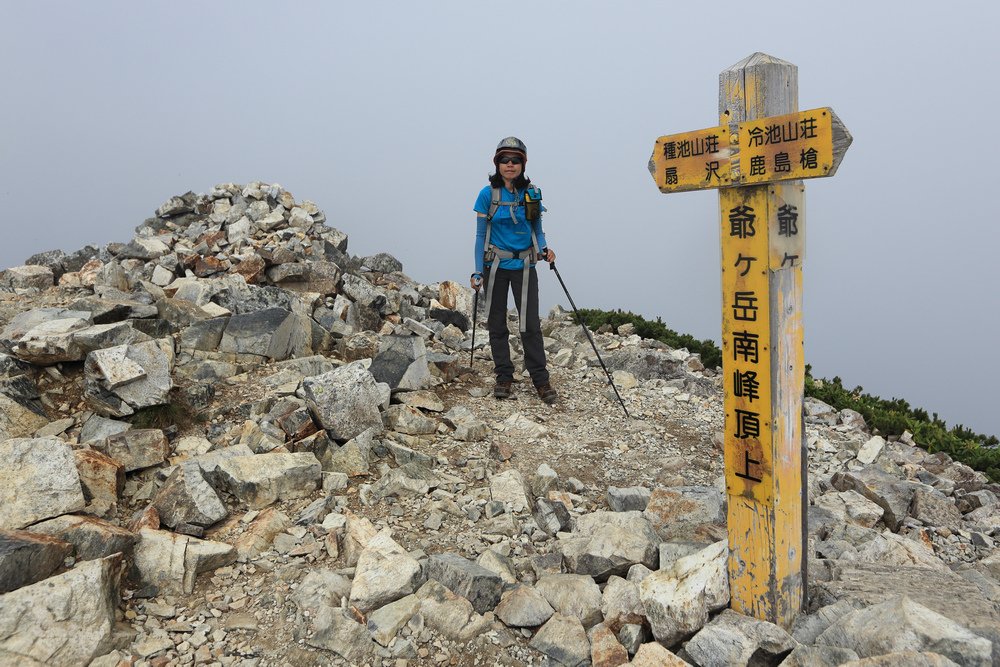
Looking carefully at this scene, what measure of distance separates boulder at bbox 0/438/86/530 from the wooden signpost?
5.52 m

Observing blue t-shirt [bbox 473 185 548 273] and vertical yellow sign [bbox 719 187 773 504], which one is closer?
vertical yellow sign [bbox 719 187 773 504]

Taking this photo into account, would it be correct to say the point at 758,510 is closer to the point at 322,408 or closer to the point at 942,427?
the point at 322,408

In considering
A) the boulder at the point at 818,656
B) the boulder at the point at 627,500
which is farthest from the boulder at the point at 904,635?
the boulder at the point at 627,500

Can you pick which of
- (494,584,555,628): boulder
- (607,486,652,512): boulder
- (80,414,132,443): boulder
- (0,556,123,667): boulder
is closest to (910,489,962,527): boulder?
(607,486,652,512): boulder

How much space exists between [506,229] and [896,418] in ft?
23.6

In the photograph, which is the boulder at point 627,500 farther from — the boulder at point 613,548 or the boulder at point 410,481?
the boulder at point 410,481

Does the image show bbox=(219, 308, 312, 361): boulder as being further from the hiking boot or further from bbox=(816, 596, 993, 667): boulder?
bbox=(816, 596, 993, 667): boulder

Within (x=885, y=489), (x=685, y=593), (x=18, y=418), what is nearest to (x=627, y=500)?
(x=685, y=593)

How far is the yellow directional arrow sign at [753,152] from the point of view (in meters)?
3.57

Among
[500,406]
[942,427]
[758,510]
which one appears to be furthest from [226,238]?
[942,427]

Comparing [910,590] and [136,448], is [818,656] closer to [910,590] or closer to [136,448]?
[910,590]

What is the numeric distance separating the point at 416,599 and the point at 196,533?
2.27 meters

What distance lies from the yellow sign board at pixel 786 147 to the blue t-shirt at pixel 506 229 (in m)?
5.03

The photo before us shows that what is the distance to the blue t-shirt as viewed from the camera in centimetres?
874
